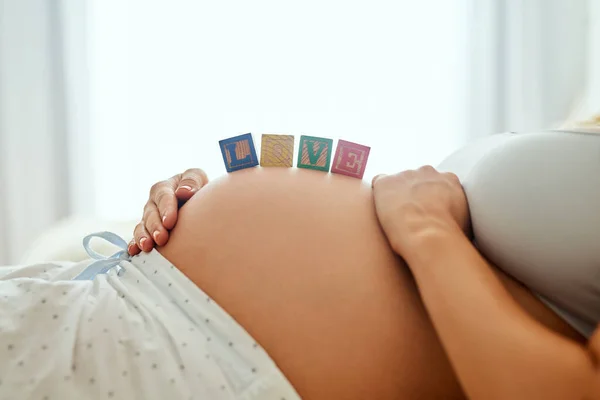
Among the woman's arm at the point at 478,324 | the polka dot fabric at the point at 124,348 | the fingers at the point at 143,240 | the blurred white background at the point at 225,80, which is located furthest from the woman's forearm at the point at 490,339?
the blurred white background at the point at 225,80

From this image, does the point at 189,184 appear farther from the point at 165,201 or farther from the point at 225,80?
the point at 225,80

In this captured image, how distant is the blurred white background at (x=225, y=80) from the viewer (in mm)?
2141

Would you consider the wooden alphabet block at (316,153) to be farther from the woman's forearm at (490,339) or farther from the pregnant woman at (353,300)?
the woman's forearm at (490,339)

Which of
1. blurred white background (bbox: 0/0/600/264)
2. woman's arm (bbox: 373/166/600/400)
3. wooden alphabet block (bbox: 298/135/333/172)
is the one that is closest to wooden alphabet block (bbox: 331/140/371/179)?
wooden alphabet block (bbox: 298/135/333/172)

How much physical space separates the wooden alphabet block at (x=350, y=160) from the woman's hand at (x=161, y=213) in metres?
0.27

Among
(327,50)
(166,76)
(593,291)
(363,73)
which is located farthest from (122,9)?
(593,291)

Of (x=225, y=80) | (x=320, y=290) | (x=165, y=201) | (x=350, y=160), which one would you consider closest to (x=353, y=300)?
(x=320, y=290)

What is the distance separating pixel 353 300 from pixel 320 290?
0.15 feet

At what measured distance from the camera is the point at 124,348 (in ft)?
1.77

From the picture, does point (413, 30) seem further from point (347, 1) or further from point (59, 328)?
point (59, 328)

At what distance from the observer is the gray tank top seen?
53 cm

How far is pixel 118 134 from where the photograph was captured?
220cm

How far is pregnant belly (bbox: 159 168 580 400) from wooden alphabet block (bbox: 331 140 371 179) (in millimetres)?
69

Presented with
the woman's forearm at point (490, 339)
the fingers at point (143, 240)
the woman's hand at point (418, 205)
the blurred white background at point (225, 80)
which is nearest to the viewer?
the woman's forearm at point (490, 339)
